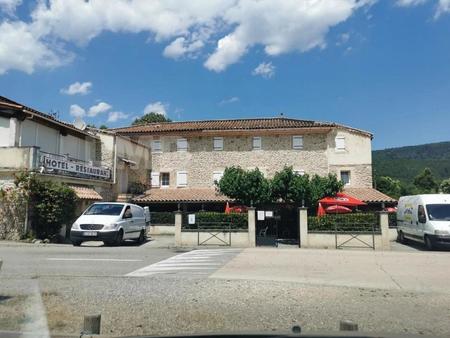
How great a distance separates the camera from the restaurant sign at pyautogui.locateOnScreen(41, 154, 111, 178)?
21.4 metres

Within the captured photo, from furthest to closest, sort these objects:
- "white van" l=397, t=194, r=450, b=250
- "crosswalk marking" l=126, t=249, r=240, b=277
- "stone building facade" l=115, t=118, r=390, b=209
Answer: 1. "stone building facade" l=115, t=118, r=390, b=209
2. "white van" l=397, t=194, r=450, b=250
3. "crosswalk marking" l=126, t=249, r=240, b=277

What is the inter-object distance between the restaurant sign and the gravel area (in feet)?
43.8

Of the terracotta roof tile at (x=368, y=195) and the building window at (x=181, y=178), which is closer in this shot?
the terracotta roof tile at (x=368, y=195)

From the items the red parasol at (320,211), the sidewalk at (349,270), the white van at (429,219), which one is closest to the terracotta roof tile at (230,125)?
the red parasol at (320,211)

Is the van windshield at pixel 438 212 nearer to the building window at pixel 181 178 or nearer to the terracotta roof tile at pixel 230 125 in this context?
the terracotta roof tile at pixel 230 125

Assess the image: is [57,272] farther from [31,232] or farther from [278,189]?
[278,189]

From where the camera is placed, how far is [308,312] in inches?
261

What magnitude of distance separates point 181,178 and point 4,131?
14.7m

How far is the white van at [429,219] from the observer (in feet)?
61.2

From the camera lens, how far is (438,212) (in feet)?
64.1

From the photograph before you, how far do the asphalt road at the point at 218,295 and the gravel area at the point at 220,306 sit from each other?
→ 0.05 feet

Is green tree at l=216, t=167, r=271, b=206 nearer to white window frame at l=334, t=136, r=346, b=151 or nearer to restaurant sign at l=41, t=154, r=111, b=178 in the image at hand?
restaurant sign at l=41, t=154, r=111, b=178

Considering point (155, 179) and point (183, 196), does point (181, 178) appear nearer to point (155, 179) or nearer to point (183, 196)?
point (155, 179)

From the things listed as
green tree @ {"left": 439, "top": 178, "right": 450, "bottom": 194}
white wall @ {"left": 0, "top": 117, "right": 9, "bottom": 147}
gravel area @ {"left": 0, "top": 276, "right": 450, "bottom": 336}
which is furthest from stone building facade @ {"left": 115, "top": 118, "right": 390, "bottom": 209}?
green tree @ {"left": 439, "top": 178, "right": 450, "bottom": 194}
